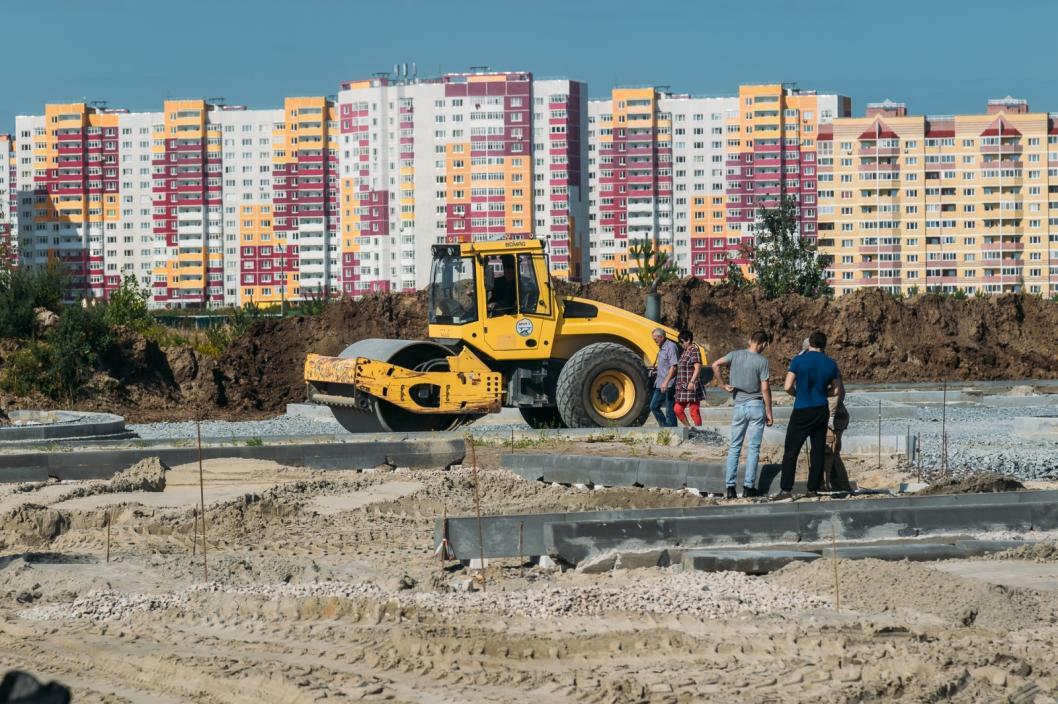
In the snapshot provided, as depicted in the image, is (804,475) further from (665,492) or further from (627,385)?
(627,385)

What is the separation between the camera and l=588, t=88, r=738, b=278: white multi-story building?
109 m

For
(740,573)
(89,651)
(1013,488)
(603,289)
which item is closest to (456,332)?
(1013,488)

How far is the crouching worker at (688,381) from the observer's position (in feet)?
51.0

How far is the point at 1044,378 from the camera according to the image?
33000 millimetres

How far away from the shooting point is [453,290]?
674 inches

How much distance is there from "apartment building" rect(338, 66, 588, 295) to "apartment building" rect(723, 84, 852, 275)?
1502cm

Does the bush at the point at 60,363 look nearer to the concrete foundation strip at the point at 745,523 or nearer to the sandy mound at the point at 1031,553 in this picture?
the concrete foundation strip at the point at 745,523

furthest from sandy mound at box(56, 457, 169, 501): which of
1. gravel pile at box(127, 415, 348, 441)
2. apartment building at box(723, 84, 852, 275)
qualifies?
apartment building at box(723, 84, 852, 275)

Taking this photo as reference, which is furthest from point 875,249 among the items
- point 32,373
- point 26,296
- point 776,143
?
point 32,373

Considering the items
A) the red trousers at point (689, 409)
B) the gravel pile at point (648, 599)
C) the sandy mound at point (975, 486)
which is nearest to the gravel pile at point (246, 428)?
the red trousers at point (689, 409)

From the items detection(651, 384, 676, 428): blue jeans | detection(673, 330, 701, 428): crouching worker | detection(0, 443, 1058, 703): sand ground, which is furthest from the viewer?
detection(651, 384, 676, 428): blue jeans

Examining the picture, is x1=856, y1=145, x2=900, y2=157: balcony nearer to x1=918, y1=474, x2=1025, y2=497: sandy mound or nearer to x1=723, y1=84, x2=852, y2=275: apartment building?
x1=723, y1=84, x2=852, y2=275: apartment building

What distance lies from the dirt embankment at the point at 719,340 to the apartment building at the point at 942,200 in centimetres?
5707

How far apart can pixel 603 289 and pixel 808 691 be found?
2994 cm
